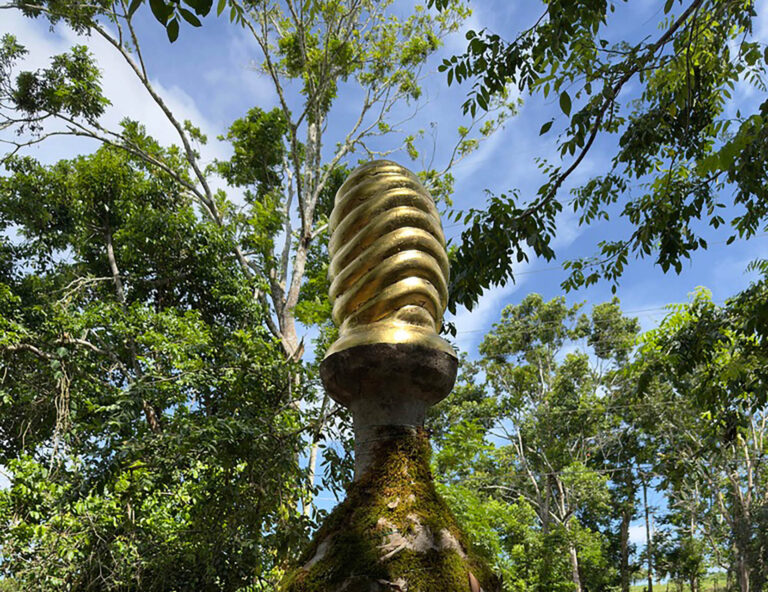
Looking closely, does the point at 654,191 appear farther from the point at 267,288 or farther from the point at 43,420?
the point at 43,420

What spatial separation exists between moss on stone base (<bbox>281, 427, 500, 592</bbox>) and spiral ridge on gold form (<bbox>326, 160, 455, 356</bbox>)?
27 cm

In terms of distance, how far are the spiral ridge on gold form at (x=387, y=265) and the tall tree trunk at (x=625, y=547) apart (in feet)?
74.4

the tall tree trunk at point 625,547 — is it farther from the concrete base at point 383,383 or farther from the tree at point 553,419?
the concrete base at point 383,383

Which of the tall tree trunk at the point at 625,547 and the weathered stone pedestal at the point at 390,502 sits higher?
the tall tree trunk at the point at 625,547

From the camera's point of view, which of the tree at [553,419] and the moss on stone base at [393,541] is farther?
the tree at [553,419]

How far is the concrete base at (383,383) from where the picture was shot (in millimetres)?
1271

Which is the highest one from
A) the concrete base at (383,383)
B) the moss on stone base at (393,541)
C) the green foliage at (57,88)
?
the green foliage at (57,88)

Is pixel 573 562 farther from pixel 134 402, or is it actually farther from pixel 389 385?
pixel 389 385

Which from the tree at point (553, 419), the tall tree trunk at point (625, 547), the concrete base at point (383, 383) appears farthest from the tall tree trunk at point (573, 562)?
the concrete base at point (383, 383)

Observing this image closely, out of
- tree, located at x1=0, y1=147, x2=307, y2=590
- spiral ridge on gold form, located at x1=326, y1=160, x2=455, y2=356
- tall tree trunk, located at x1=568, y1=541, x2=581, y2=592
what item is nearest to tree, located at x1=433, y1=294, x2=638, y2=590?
tall tree trunk, located at x1=568, y1=541, x2=581, y2=592

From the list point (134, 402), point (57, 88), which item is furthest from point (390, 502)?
point (57, 88)

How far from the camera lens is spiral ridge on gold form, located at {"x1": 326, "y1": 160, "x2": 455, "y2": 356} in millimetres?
1334

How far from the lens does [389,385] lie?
130 centimetres

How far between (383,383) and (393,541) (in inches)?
14.0
